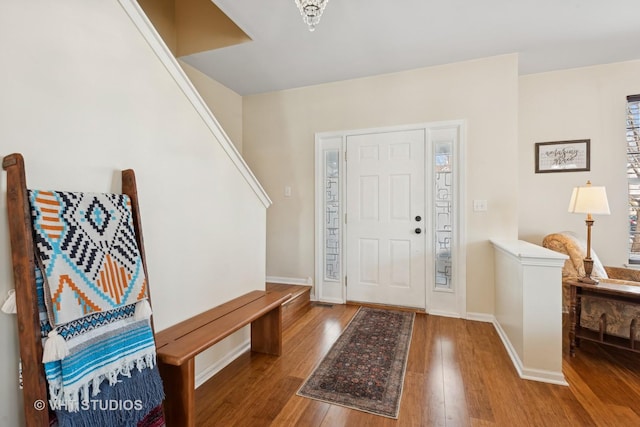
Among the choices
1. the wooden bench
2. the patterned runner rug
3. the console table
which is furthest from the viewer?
the console table

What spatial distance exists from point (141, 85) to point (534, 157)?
3.86 metres

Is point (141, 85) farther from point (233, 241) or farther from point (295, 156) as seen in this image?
point (295, 156)

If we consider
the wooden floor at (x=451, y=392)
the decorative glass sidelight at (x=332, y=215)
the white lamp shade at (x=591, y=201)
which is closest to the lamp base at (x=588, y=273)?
the white lamp shade at (x=591, y=201)

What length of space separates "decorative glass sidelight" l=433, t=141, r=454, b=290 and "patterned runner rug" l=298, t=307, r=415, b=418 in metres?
0.64

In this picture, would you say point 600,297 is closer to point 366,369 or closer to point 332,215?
point 366,369

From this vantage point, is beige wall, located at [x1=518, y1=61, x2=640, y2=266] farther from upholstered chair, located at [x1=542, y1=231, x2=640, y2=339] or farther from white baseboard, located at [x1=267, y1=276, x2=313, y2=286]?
white baseboard, located at [x1=267, y1=276, x2=313, y2=286]

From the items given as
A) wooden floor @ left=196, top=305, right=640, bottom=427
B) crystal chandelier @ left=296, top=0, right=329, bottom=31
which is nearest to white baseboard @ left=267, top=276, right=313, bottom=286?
wooden floor @ left=196, top=305, right=640, bottom=427

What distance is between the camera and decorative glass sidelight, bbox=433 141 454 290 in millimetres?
3117

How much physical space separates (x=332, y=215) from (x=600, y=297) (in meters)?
2.44

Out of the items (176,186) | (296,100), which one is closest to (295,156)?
(296,100)

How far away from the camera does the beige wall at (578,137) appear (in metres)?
3.12

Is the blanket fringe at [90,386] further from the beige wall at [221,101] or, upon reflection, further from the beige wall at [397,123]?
the beige wall at [221,101]

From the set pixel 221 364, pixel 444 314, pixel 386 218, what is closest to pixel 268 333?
pixel 221 364

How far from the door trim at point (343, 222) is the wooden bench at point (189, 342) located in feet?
4.76
